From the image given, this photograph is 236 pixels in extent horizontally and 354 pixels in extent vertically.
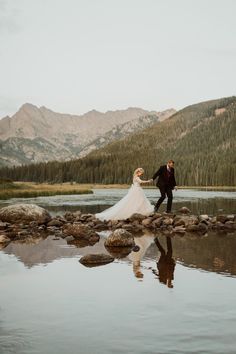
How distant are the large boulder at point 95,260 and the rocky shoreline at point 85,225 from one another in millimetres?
4793

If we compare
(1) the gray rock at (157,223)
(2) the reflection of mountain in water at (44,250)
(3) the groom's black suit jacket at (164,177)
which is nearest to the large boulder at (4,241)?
(2) the reflection of mountain in water at (44,250)

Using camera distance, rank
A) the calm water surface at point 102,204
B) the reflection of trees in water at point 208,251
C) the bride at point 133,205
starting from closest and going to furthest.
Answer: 1. the reflection of trees in water at point 208,251
2. the bride at point 133,205
3. the calm water surface at point 102,204

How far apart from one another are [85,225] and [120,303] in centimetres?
1402

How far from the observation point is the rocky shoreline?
2188 cm

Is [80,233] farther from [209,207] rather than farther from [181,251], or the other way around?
[209,207]

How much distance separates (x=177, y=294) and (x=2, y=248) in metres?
9.50

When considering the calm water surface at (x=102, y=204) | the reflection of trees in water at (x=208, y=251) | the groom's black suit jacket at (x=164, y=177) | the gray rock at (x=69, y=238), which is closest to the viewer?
the reflection of trees in water at (x=208, y=251)

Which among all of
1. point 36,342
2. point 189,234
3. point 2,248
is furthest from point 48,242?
point 36,342

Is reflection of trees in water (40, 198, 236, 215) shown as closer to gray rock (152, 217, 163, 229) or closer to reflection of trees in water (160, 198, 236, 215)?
reflection of trees in water (160, 198, 236, 215)

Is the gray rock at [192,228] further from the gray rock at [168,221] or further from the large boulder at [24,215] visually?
the large boulder at [24,215]

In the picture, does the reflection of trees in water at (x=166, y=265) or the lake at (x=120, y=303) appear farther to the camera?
the reflection of trees in water at (x=166, y=265)

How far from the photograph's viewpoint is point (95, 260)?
15.0m

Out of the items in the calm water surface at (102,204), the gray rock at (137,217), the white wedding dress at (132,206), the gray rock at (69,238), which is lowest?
the calm water surface at (102,204)

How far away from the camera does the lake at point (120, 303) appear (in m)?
7.25
